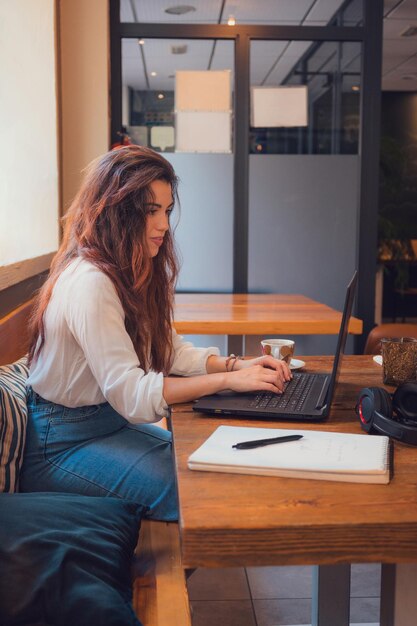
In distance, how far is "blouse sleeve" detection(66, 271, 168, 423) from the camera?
152cm

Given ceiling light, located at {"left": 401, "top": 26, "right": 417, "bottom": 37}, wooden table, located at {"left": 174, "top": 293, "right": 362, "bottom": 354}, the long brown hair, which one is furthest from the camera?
ceiling light, located at {"left": 401, "top": 26, "right": 417, "bottom": 37}

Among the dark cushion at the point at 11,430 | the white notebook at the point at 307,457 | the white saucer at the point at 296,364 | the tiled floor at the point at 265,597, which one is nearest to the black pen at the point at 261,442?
the white notebook at the point at 307,457

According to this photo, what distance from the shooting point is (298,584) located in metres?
2.36

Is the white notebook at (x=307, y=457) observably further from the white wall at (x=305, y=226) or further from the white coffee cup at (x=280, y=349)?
the white wall at (x=305, y=226)

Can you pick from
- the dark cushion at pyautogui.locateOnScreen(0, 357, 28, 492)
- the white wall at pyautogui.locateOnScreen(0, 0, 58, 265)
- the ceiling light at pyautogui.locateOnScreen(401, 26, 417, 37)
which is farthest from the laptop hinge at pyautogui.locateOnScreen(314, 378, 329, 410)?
the ceiling light at pyautogui.locateOnScreen(401, 26, 417, 37)

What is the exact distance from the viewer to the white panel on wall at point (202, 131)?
4.22m

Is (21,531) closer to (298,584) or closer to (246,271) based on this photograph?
(298,584)

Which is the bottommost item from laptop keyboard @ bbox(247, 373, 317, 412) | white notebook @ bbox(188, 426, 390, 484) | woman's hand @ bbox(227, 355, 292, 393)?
laptop keyboard @ bbox(247, 373, 317, 412)

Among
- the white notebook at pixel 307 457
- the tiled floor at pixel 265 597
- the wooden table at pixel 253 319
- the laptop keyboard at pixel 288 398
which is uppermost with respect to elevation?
the white notebook at pixel 307 457

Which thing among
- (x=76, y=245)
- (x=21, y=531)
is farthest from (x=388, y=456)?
(x=76, y=245)

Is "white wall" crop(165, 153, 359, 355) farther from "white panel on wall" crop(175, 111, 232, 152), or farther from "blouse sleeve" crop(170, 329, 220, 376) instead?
"blouse sleeve" crop(170, 329, 220, 376)

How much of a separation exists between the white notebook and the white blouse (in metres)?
0.33

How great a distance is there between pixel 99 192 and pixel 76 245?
0.45 ft

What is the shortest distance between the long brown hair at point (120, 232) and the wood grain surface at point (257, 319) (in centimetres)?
104
